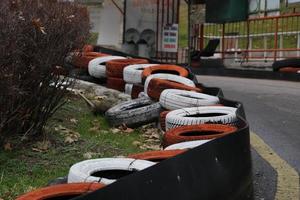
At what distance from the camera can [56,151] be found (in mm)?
6199

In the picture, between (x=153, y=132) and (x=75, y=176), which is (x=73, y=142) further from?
(x=75, y=176)

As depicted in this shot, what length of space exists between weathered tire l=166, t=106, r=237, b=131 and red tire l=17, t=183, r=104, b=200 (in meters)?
2.78

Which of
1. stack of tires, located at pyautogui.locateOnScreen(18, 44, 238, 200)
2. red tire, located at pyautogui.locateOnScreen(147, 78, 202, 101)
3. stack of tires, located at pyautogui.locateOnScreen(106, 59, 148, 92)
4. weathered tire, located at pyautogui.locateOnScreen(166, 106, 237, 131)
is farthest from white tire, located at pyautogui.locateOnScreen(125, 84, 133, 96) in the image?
weathered tire, located at pyautogui.locateOnScreen(166, 106, 237, 131)

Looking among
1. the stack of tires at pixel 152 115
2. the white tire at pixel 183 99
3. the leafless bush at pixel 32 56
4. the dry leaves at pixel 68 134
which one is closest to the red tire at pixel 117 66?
the stack of tires at pixel 152 115

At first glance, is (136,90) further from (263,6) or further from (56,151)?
(263,6)

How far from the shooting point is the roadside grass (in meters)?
5.20

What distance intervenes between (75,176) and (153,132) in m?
3.91

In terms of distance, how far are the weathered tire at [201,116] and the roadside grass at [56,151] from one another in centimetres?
58

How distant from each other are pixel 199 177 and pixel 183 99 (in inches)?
133

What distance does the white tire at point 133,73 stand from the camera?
9.77 m

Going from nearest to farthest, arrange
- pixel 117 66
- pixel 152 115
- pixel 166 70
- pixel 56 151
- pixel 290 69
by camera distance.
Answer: pixel 56 151, pixel 152 115, pixel 166 70, pixel 117 66, pixel 290 69

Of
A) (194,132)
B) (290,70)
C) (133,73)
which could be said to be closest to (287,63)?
(290,70)

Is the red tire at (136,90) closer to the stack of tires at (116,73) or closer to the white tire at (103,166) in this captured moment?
the stack of tires at (116,73)

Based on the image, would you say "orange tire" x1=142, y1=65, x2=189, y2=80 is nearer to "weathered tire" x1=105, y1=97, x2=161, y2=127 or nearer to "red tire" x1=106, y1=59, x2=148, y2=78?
"red tire" x1=106, y1=59, x2=148, y2=78
